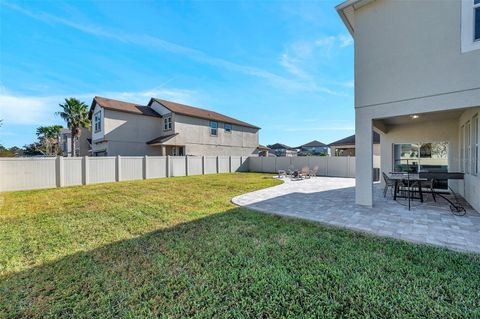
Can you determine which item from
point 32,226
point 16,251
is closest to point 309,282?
point 16,251

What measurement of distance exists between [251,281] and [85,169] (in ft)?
45.7

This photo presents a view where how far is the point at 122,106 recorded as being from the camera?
Answer: 21047 millimetres

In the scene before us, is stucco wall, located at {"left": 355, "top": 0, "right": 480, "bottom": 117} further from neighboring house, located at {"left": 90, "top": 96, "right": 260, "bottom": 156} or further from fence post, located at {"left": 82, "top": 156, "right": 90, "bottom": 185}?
neighboring house, located at {"left": 90, "top": 96, "right": 260, "bottom": 156}

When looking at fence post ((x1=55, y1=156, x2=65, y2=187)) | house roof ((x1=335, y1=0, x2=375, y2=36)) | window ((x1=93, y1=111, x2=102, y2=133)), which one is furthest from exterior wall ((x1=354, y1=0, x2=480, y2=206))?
window ((x1=93, y1=111, x2=102, y2=133))

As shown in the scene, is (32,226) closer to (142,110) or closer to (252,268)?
(252,268)

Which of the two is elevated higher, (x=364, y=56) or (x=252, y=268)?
(x=364, y=56)

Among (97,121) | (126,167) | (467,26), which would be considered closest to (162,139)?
(126,167)

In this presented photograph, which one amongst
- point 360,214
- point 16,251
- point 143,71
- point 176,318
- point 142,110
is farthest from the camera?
point 142,110

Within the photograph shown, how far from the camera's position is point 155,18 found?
10094mm

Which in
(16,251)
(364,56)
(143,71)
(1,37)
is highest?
(143,71)

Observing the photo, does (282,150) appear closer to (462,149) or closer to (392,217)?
(462,149)

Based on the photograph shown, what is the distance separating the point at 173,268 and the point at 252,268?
3.94 feet

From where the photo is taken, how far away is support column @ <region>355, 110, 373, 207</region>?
6625mm

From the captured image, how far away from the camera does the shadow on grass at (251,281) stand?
7.52 feet
